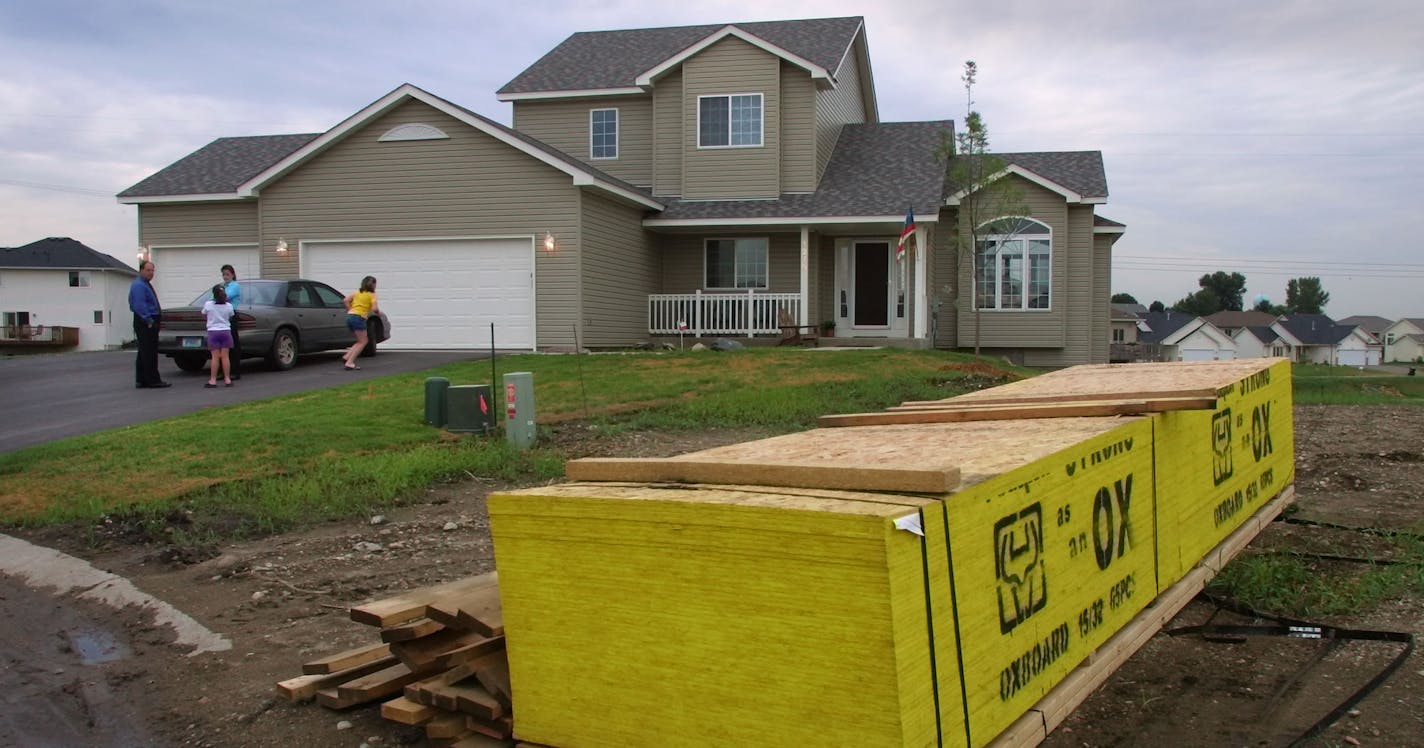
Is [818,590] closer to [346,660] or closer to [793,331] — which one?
[346,660]

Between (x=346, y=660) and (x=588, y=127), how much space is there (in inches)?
800

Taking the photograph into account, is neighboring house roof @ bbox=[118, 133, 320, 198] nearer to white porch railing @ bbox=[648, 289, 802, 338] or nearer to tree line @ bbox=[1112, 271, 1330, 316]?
white porch railing @ bbox=[648, 289, 802, 338]

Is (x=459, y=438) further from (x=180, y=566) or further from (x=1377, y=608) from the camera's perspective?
(x=1377, y=608)

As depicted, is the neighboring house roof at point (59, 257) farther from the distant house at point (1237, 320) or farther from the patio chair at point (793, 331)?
the distant house at point (1237, 320)

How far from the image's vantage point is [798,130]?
21797mm

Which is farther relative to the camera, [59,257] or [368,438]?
[59,257]

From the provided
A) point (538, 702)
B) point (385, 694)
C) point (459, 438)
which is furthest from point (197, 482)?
point (538, 702)

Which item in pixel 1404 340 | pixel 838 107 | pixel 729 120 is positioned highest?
pixel 838 107

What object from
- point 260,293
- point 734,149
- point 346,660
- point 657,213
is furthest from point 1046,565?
point 734,149

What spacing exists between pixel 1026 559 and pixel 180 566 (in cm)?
549

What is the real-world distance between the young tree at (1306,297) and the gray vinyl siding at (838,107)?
13053cm

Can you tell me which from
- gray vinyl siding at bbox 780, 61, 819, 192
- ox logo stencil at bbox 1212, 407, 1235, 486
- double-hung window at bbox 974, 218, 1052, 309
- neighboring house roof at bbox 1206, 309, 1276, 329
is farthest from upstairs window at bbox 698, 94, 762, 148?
neighboring house roof at bbox 1206, 309, 1276, 329

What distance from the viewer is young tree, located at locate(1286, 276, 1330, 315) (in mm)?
137750

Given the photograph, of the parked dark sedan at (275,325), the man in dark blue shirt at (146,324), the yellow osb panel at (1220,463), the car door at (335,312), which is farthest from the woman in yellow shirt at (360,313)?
the yellow osb panel at (1220,463)
